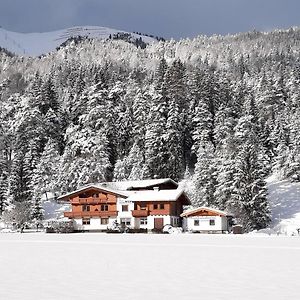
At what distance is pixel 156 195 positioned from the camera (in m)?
78.1

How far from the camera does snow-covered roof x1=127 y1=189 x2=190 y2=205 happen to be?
76.8m

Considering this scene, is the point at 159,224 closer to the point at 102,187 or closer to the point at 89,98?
the point at 102,187

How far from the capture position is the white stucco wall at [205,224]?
234 feet

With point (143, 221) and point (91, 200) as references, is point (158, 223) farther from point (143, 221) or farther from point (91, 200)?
point (91, 200)

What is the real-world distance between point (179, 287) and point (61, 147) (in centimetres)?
9336

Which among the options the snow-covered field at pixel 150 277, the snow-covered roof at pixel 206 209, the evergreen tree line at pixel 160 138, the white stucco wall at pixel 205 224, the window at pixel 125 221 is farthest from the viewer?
the window at pixel 125 221

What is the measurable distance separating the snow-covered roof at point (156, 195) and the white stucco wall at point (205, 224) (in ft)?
14.1

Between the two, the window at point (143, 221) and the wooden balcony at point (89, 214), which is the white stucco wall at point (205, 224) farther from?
the wooden balcony at point (89, 214)

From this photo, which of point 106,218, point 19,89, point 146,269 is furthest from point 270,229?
point 19,89

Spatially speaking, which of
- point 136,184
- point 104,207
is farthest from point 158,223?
point 104,207

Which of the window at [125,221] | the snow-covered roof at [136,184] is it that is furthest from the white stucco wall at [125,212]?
the snow-covered roof at [136,184]

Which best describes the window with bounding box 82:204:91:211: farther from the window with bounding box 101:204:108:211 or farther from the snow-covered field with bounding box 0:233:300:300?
the snow-covered field with bounding box 0:233:300:300

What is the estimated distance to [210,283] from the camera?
17375 mm

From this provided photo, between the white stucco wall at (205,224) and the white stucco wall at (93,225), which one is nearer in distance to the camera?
the white stucco wall at (205,224)
